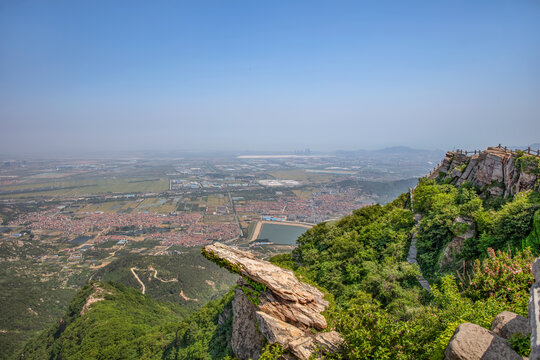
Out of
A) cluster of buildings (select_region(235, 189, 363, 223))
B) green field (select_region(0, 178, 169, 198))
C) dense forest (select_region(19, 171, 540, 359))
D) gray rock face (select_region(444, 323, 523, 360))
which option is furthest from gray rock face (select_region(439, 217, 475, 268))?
green field (select_region(0, 178, 169, 198))

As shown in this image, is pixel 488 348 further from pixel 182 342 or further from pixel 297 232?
pixel 297 232

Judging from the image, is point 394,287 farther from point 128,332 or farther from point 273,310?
point 128,332

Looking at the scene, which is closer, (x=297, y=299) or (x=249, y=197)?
(x=297, y=299)

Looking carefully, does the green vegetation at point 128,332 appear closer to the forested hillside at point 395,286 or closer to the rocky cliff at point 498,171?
the forested hillside at point 395,286

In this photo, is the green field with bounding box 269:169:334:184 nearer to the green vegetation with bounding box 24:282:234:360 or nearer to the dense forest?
the green vegetation with bounding box 24:282:234:360

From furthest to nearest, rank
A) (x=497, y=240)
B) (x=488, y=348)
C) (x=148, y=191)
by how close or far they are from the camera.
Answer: (x=148, y=191), (x=497, y=240), (x=488, y=348)

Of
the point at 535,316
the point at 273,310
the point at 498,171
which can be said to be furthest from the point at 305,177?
the point at 535,316

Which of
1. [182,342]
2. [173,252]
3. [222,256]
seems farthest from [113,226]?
[222,256]

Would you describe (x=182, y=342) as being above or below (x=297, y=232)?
above
